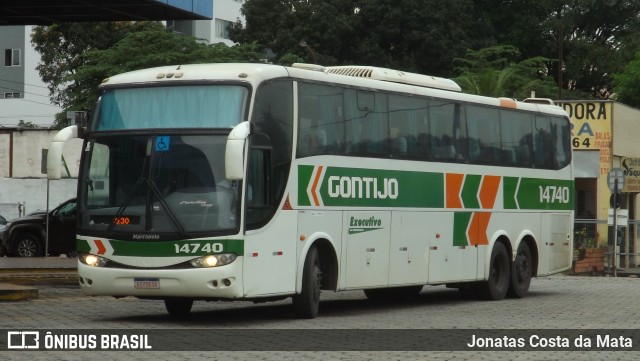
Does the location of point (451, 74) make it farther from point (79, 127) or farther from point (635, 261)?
point (79, 127)

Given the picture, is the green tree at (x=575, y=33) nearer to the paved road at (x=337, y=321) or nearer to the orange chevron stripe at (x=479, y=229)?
the paved road at (x=337, y=321)

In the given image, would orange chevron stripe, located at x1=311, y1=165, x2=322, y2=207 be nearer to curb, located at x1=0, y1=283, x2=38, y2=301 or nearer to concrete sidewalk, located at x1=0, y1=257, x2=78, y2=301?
curb, located at x1=0, y1=283, x2=38, y2=301

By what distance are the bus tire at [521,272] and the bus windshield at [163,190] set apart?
29.9 feet

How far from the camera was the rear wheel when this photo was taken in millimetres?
39125

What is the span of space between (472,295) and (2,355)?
12776 mm

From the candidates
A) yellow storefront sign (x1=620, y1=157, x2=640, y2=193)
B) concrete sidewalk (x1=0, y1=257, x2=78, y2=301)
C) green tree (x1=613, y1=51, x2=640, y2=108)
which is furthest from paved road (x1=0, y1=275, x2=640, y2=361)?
green tree (x1=613, y1=51, x2=640, y2=108)

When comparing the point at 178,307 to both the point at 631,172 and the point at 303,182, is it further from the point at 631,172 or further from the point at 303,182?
the point at 631,172

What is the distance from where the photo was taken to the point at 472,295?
24.2m

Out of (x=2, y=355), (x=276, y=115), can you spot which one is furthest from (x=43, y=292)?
(x=2, y=355)

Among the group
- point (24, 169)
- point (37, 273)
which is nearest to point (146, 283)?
point (37, 273)

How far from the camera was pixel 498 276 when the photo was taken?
24078mm

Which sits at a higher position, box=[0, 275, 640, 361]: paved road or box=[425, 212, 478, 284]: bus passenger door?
box=[425, 212, 478, 284]: bus passenger door

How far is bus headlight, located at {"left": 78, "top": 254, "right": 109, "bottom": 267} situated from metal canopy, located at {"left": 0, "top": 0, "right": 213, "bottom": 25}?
11.5 meters

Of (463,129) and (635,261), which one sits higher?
(463,129)
